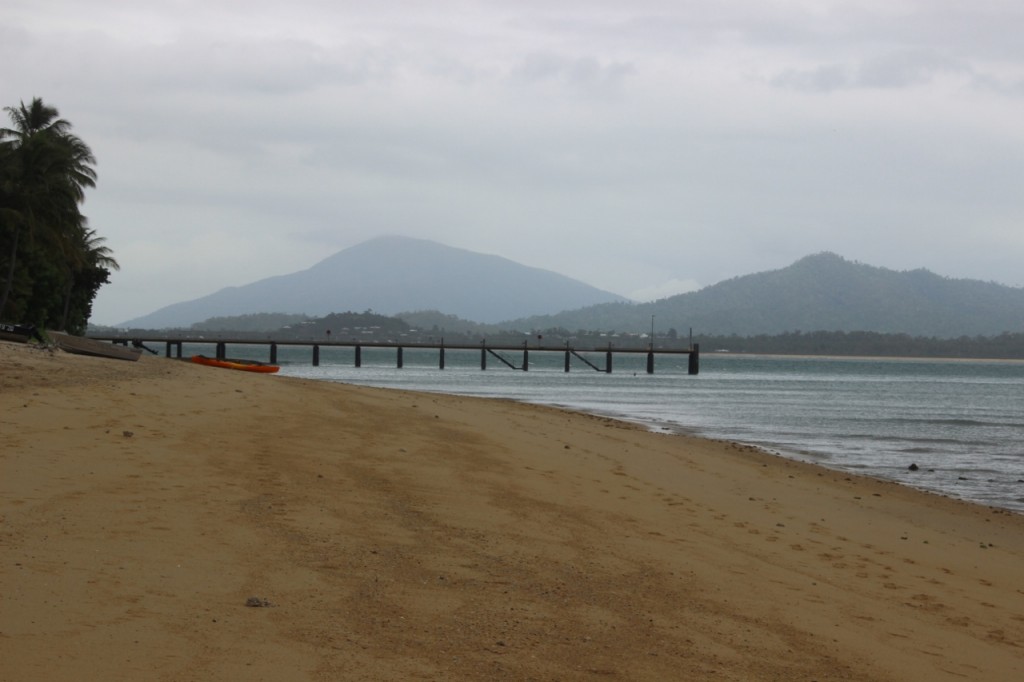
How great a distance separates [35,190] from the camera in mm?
44938

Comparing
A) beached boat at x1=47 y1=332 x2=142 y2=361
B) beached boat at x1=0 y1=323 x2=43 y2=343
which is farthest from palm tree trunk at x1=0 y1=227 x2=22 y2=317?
beached boat at x1=47 y1=332 x2=142 y2=361

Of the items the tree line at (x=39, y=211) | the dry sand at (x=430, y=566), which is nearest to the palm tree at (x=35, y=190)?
the tree line at (x=39, y=211)

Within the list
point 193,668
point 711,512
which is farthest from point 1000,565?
point 193,668

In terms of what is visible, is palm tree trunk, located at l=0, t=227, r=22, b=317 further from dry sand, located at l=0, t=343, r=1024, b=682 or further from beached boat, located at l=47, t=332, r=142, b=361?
dry sand, located at l=0, t=343, r=1024, b=682

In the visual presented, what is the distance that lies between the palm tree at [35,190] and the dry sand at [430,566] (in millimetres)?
34510

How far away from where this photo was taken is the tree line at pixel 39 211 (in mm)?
44719

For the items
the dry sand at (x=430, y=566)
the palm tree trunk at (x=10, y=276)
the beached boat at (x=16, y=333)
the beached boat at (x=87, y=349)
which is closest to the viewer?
the dry sand at (x=430, y=566)

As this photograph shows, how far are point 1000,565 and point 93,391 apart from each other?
1109 cm

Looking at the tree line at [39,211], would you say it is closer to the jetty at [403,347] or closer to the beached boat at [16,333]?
the jetty at [403,347]

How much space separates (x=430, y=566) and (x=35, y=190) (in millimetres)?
43800

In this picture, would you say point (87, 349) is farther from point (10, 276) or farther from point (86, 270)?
point (86, 270)

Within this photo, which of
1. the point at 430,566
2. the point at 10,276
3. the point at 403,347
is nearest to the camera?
the point at 430,566

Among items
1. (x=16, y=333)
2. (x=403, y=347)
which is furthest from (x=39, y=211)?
(x=403, y=347)

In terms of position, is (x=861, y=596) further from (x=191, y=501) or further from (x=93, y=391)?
(x=93, y=391)
